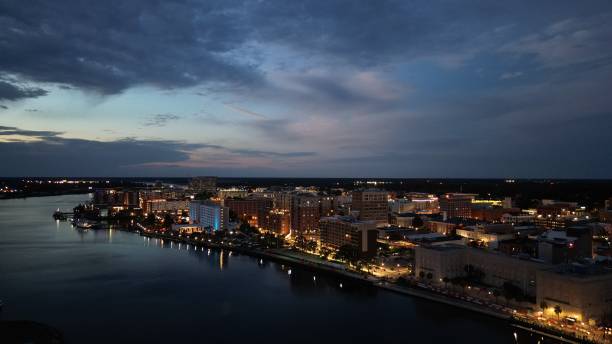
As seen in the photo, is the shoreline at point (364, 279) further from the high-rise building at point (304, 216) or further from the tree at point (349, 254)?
the high-rise building at point (304, 216)

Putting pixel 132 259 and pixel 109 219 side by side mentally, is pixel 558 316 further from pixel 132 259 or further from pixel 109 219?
pixel 109 219

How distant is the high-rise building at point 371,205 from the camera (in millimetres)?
16219

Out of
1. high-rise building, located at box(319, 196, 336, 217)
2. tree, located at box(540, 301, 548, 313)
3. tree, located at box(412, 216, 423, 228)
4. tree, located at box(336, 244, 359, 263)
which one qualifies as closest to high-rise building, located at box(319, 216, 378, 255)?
tree, located at box(336, 244, 359, 263)

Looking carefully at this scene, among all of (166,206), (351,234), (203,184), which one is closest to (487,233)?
(351,234)

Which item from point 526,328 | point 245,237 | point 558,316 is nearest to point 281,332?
point 526,328

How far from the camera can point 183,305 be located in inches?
303

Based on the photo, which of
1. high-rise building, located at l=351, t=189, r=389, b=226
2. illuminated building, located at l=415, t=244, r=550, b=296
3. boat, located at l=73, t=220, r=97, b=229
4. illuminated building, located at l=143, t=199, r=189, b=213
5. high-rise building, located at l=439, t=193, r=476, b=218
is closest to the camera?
illuminated building, located at l=415, t=244, r=550, b=296

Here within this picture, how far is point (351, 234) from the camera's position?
11.4m

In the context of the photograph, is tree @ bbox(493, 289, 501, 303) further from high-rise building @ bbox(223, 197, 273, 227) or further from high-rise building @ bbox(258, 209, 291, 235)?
high-rise building @ bbox(223, 197, 273, 227)

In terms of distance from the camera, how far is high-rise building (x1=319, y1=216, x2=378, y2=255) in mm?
11195

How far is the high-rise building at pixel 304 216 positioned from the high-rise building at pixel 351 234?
2560 mm

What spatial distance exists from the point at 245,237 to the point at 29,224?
30.9ft

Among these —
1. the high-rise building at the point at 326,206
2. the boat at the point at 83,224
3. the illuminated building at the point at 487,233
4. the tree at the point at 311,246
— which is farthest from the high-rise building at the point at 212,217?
the illuminated building at the point at 487,233

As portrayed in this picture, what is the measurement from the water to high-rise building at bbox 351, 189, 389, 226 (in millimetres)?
5508
